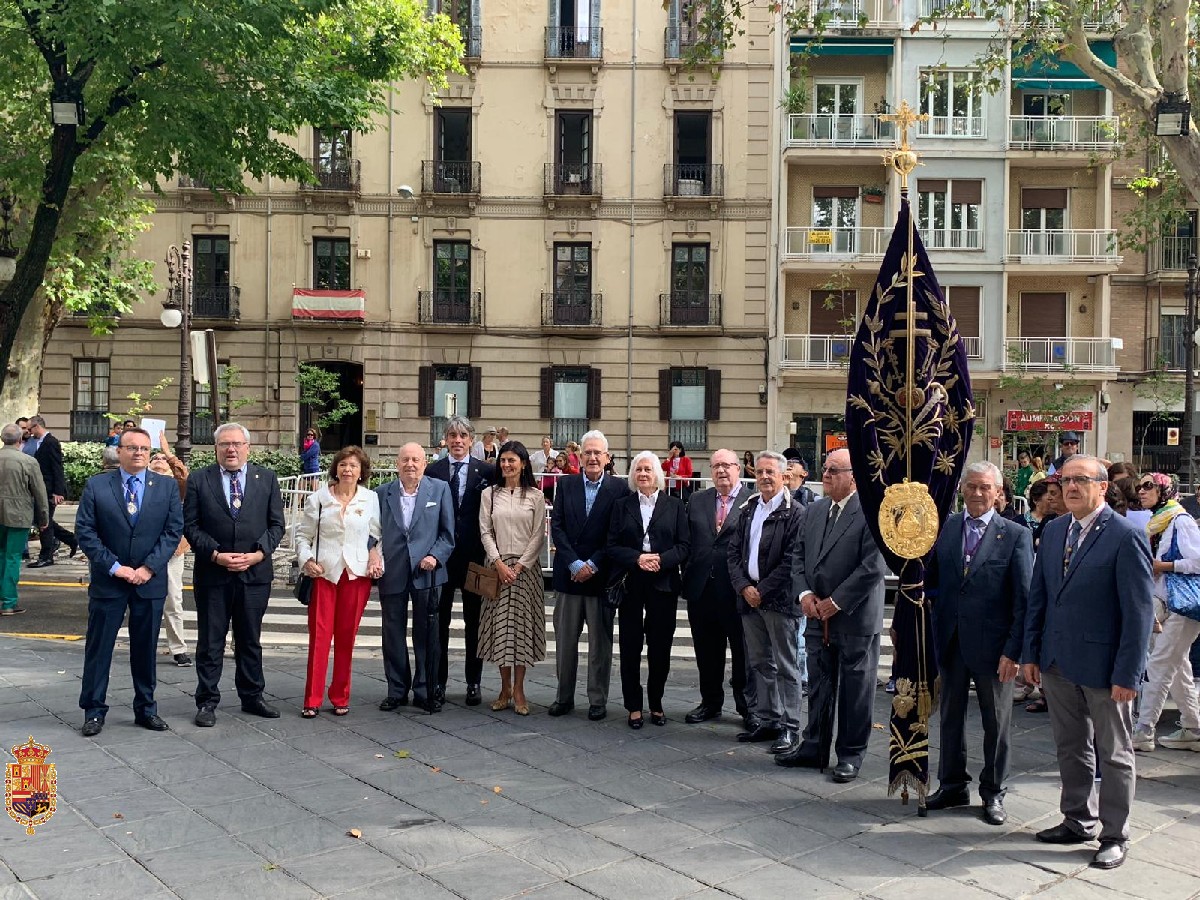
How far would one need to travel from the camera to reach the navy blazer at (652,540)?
7.99 m

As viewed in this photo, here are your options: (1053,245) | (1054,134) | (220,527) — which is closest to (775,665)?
(220,527)

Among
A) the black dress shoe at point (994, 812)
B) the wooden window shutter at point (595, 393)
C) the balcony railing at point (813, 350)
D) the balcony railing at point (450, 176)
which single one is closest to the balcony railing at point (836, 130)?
the balcony railing at point (813, 350)

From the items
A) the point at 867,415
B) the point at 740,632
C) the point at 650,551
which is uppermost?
the point at 867,415

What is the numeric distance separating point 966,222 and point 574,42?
12.5m

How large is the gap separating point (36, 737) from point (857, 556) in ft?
18.1

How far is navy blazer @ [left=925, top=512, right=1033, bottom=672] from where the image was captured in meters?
6.27

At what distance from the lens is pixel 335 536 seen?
8.16 m

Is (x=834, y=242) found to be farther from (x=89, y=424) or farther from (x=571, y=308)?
(x=89, y=424)

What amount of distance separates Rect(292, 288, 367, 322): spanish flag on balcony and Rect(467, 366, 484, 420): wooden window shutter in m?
3.59

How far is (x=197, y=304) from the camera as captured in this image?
101ft

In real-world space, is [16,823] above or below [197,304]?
below

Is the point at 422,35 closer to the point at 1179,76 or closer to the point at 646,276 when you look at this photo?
the point at 646,276

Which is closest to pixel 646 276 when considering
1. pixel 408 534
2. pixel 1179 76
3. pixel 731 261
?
pixel 731 261

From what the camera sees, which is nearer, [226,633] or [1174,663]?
[1174,663]
